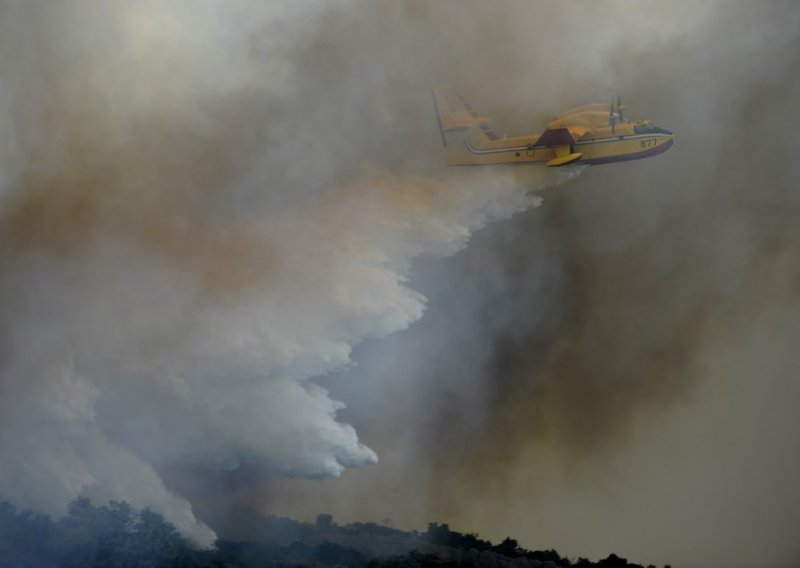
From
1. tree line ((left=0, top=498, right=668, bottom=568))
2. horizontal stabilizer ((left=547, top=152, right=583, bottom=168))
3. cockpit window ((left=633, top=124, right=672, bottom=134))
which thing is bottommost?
tree line ((left=0, top=498, right=668, bottom=568))

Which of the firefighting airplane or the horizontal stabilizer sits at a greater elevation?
the firefighting airplane

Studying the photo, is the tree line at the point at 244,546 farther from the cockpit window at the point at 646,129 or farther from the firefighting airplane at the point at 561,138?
the cockpit window at the point at 646,129

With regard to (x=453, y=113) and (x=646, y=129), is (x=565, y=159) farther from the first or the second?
(x=453, y=113)

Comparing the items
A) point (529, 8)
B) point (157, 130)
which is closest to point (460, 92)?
point (529, 8)

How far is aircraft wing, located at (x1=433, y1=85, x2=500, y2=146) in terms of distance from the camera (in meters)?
23.2

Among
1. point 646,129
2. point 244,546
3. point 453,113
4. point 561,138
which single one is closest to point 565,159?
point 561,138

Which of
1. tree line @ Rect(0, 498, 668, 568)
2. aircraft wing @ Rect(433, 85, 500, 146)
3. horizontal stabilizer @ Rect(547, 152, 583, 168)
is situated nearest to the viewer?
horizontal stabilizer @ Rect(547, 152, 583, 168)

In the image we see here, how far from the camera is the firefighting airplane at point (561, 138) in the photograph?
2270cm

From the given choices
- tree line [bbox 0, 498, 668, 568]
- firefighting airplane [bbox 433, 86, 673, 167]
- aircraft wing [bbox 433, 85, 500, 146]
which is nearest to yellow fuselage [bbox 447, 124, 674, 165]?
firefighting airplane [bbox 433, 86, 673, 167]

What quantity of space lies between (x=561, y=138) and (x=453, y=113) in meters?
2.34

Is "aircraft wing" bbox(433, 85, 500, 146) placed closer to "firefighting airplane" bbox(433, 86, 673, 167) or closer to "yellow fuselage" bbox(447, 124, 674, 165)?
"firefighting airplane" bbox(433, 86, 673, 167)

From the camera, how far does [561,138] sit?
74.3 ft

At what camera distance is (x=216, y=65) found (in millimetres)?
23438

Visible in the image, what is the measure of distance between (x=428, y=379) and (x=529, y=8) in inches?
336
